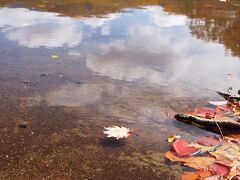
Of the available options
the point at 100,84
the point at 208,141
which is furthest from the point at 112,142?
the point at 100,84

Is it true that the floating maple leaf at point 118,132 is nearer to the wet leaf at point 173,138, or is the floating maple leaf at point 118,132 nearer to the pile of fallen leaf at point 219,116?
the wet leaf at point 173,138

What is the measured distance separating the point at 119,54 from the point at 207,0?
762 cm

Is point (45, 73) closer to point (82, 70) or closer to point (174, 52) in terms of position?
point (82, 70)

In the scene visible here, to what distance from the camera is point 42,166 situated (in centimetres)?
303

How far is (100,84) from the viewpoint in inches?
187

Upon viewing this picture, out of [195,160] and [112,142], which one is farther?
[112,142]

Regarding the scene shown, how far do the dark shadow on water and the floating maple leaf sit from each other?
6cm

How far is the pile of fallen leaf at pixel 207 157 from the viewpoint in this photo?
296 centimetres

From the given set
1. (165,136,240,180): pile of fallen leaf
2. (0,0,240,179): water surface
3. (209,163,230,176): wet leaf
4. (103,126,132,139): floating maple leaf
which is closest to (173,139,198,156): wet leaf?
(165,136,240,180): pile of fallen leaf

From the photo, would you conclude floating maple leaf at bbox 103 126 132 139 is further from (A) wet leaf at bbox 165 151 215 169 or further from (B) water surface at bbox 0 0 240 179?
(A) wet leaf at bbox 165 151 215 169

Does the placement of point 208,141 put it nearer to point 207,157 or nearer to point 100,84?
point 207,157

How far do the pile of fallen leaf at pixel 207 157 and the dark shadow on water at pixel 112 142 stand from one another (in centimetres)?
46

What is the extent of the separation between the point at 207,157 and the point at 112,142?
2.94ft

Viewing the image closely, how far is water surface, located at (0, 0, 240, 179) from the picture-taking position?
125 inches
